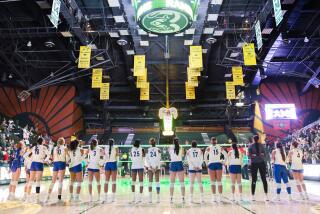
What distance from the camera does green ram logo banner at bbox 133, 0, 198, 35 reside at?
8.59m

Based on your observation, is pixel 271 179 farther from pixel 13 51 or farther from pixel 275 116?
pixel 13 51

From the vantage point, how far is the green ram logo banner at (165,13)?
8.59 metres

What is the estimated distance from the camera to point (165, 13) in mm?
9102

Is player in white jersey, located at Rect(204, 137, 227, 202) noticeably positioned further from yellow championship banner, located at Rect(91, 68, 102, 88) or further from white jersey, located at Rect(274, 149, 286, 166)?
yellow championship banner, located at Rect(91, 68, 102, 88)

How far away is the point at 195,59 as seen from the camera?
47.1 feet

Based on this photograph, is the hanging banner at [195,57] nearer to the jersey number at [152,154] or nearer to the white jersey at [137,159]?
the jersey number at [152,154]

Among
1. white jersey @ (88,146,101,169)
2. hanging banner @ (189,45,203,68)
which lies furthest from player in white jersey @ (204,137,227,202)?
hanging banner @ (189,45,203,68)

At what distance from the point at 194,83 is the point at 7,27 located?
1228 centimetres

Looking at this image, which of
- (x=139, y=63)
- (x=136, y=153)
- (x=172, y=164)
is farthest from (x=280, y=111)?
(x=136, y=153)

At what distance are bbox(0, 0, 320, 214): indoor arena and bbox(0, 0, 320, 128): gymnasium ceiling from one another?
114 mm

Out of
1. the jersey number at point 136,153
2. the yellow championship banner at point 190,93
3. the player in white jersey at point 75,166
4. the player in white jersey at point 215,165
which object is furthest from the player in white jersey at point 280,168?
the yellow championship banner at point 190,93

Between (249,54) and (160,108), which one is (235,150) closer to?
(249,54)

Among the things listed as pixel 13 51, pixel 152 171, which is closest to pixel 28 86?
pixel 13 51

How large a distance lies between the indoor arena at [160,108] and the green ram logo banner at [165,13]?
43 mm
